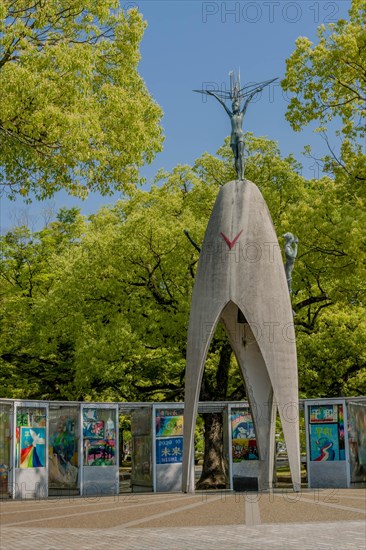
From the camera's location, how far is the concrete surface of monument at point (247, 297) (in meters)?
15.6

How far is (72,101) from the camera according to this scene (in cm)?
1325

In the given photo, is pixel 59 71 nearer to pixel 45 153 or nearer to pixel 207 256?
pixel 45 153

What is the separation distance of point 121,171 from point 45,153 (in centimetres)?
187

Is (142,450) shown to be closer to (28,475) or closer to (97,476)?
(97,476)

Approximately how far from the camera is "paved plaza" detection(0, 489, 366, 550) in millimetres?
8367

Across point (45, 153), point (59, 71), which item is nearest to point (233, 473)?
point (45, 153)

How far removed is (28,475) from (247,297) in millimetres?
7087

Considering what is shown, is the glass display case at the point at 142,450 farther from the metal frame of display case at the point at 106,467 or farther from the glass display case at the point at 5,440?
the glass display case at the point at 5,440

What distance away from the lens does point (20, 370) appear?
2802 centimetres

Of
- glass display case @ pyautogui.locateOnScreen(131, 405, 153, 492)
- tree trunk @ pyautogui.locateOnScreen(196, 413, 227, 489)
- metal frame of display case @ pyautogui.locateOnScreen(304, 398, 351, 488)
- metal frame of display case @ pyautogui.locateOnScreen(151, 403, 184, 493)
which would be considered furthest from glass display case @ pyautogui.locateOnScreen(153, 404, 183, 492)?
metal frame of display case @ pyautogui.locateOnScreen(304, 398, 351, 488)

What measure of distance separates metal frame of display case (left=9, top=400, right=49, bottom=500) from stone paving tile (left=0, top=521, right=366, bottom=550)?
24.8 ft

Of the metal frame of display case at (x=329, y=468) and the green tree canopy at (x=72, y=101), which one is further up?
the green tree canopy at (x=72, y=101)

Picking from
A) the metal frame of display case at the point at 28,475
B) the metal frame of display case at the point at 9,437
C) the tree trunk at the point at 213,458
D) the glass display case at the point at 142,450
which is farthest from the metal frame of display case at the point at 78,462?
the tree trunk at the point at 213,458

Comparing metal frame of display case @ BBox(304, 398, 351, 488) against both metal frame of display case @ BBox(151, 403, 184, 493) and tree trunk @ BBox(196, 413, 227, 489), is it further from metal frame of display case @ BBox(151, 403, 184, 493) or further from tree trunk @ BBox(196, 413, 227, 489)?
tree trunk @ BBox(196, 413, 227, 489)
